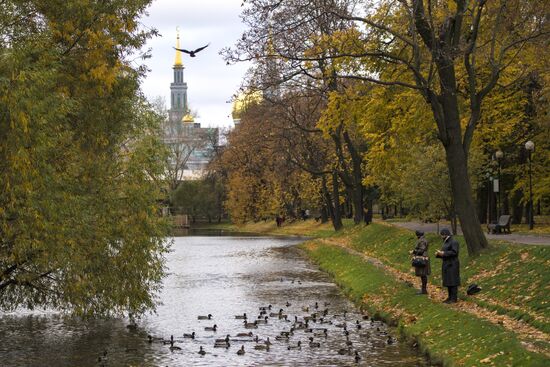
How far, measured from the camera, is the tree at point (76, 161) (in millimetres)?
13969

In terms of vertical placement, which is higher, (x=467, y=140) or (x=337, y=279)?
(x=467, y=140)

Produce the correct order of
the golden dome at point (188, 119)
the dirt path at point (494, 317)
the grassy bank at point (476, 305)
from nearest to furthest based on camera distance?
1. the dirt path at point (494, 317)
2. the grassy bank at point (476, 305)
3. the golden dome at point (188, 119)

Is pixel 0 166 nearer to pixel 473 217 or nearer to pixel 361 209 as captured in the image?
pixel 473 217

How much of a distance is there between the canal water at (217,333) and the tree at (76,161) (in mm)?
1005

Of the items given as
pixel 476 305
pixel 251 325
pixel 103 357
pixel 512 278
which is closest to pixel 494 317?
pixel 476 305

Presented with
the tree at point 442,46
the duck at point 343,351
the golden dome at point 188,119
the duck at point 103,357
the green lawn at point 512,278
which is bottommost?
the duck at point 103,357

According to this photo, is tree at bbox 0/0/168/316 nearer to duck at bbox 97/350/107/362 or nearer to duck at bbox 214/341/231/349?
duck at bbox 97/350/107/362

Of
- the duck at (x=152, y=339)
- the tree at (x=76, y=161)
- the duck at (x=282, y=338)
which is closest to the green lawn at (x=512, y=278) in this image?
the duck at (x=282, y=338)

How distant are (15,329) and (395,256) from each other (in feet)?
56.8

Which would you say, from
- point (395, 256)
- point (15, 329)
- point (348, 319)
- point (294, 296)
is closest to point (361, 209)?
point (395, 256)

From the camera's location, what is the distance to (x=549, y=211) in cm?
5459

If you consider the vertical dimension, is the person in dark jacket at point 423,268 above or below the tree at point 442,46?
below

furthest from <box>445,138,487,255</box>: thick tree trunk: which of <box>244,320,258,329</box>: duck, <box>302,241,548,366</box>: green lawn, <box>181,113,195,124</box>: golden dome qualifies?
<box>181,113,195,124</box>: golden dome

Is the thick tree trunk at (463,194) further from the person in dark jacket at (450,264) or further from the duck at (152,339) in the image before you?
the duck at (152,339)
